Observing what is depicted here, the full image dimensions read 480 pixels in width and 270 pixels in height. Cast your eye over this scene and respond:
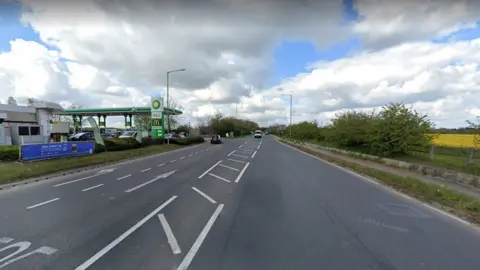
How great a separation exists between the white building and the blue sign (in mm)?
11610

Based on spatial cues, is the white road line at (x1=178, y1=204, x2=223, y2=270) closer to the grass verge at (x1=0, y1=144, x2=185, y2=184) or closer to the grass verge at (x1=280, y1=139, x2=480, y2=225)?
the grass verge at (x1=280, y1=139, x2=480, y2=225)

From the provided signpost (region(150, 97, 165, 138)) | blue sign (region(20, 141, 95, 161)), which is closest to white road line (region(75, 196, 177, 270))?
blue sign (region(20, 141, 95, 161))

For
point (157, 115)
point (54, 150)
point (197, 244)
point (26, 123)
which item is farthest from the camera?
point (26, 123)

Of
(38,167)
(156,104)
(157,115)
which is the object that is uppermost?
(156,104)

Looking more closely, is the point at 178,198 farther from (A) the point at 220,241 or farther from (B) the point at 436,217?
(B) the point at 436,217

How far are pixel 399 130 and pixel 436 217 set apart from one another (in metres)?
11.2

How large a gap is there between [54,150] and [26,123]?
99.7ft

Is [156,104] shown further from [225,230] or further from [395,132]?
[225,230]

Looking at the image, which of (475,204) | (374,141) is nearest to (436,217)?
(475,204)

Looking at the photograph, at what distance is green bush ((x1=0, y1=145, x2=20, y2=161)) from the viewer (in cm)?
1415

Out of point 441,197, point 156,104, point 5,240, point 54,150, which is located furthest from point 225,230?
point 156,104

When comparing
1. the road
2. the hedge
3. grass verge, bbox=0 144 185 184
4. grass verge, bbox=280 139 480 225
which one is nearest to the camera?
the road

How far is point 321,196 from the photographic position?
8.57 metres

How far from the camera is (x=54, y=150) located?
53.3ft
